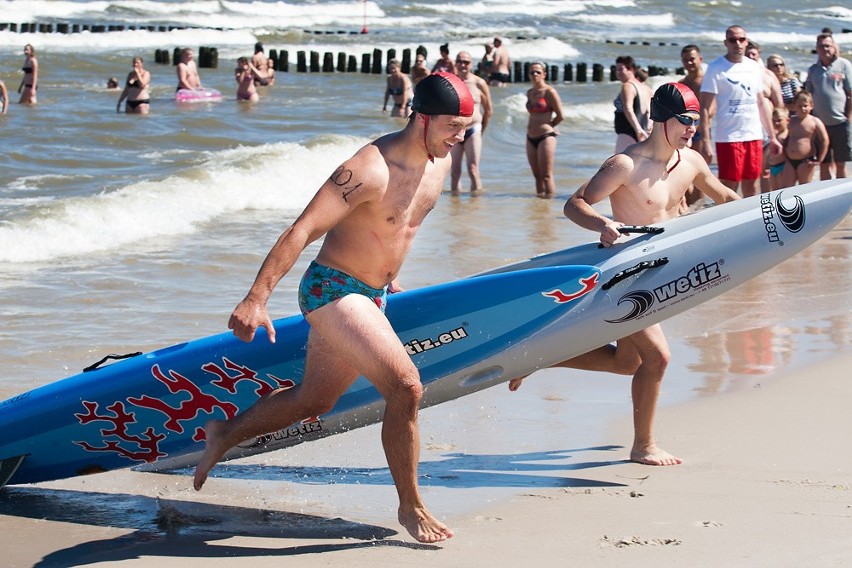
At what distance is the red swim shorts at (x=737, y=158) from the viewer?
10.4 meters

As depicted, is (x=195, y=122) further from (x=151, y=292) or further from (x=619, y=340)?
(x=619, y=340)

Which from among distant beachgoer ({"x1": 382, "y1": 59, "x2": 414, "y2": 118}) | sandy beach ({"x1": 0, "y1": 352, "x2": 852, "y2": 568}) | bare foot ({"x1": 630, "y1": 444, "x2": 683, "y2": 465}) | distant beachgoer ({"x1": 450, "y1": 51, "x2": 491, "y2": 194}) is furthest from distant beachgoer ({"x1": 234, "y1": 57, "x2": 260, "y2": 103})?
bare foot ({"x1": 630, "y1": 444, "x2": 683, "y2": 465})

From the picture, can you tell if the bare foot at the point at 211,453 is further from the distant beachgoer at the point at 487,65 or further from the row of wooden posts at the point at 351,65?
the row of wooden posts at the point at 351,65

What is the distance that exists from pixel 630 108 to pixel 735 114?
2291 millimetres

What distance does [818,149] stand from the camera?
12.1 metres

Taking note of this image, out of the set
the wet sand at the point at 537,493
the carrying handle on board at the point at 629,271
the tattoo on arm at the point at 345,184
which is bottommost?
the wet sand at the point at 537,493

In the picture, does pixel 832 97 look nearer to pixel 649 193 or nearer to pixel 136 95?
pixel 649 193

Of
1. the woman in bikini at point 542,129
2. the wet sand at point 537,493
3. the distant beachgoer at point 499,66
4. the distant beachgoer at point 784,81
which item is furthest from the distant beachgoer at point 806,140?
the distant beachgoer at point 499,66

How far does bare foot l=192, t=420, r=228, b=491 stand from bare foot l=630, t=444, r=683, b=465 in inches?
69.9

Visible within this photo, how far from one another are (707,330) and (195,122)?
14843 mm

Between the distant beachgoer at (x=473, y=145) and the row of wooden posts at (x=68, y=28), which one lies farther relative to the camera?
the row of wooden posts at (x=68, y=28)

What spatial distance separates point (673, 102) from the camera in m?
5.42

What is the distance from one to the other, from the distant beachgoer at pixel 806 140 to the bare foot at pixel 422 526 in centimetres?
854

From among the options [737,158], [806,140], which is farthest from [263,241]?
[806,140]
